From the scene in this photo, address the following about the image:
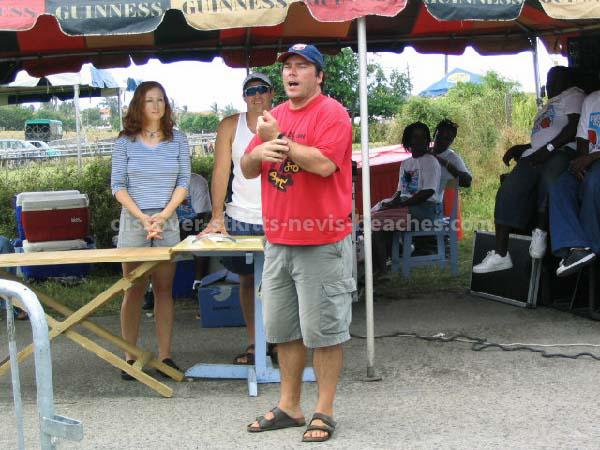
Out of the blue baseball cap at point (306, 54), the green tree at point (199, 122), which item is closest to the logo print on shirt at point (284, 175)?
the blue baseball cap at point (306, 54)

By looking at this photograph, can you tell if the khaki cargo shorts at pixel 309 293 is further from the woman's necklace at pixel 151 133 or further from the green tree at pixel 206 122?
the green tree at pixel 206 122

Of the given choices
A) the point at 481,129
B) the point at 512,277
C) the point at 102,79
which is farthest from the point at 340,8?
the point at 481,129

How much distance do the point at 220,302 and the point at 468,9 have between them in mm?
3208

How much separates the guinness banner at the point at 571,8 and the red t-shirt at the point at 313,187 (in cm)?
185

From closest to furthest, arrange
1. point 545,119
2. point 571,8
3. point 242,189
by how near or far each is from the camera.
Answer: point 571,8, point 242,189, point 545,119

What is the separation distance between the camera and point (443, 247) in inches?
351

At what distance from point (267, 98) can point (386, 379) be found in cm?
197

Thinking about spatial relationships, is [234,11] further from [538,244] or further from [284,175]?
[538,244]

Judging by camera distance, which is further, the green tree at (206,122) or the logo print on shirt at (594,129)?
the green tree at (206,122)

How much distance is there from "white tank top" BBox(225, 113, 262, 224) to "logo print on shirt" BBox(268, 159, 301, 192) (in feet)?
3.54

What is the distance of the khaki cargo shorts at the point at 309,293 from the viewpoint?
4.30 meters

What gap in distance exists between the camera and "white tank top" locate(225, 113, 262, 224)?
5.45 meters

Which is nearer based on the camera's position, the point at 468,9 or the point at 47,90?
the point at 468,9

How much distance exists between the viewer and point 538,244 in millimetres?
7008
